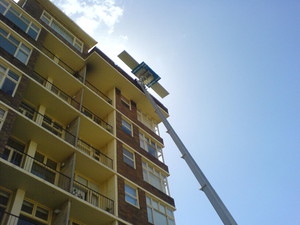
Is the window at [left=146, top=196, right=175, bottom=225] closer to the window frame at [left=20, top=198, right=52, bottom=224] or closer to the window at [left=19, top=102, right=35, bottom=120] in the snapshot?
the window frame at [left=20, top=198, right=52, bottom=224]

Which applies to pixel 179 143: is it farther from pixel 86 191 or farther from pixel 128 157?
pixel 128 157

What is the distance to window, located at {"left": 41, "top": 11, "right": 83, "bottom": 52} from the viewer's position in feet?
74.0

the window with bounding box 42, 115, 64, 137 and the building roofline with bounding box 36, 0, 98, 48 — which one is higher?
the building roofline with bounding box 36, 0, 98, 48

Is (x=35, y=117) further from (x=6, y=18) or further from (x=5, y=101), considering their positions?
(x=6, y=18)

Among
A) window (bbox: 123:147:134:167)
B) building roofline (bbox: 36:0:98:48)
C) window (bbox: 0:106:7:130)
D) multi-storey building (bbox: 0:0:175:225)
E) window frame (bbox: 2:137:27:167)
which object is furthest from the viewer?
building roofline (bbox: 36:0:98:48)

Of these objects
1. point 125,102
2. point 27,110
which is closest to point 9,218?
point 27,110

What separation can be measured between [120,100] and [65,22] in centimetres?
736

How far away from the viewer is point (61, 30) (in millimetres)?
23344

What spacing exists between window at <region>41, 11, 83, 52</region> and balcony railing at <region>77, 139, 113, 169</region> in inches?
334

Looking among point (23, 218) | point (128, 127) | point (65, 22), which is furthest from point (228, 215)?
point (65, 22)

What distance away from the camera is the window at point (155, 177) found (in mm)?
20594

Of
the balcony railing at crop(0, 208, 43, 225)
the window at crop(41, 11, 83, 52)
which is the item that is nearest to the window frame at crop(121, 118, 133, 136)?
the window at crop(41, 11, 83, 52)

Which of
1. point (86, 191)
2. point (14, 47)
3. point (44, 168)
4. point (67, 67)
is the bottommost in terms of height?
point (86, 191)

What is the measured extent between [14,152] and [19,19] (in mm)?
9253
